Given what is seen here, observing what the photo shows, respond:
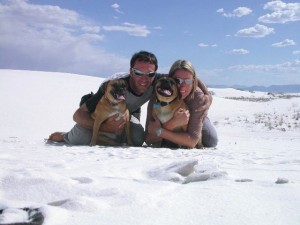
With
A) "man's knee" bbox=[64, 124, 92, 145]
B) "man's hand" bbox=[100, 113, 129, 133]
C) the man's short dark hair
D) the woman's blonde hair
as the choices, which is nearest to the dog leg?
"man's hand" bbox=[100, 113, 129, 133]

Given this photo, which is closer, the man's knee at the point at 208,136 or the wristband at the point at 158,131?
the wristband at the point at 158,131

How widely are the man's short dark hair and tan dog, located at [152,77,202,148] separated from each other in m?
0.35

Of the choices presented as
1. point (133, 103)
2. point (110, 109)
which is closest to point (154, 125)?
point (133, 103)

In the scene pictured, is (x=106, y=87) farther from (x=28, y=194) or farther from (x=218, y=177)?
(x=28, y=194)

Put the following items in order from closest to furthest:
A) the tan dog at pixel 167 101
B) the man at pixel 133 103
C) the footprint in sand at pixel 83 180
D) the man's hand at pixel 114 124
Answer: the footprint in sand at pixel 83 180
the tan dog at pixel 167 101
the man at pixel 133 103
the man's hand at pixel 114 124

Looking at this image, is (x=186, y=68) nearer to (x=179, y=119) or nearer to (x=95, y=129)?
(x=179, y=119)

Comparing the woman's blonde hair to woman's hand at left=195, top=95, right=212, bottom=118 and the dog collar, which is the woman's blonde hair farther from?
the dog collar

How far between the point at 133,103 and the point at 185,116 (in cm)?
91

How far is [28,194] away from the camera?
2.48 metres

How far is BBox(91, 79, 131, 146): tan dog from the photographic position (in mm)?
5371

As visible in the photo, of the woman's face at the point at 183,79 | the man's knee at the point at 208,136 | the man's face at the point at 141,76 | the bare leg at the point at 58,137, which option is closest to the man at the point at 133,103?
the man's face at the point at 141,76

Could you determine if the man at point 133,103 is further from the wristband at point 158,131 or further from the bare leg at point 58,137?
the wristband at point 158,131

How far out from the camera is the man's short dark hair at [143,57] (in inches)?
215

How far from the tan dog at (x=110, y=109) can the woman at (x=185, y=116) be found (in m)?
0.42
